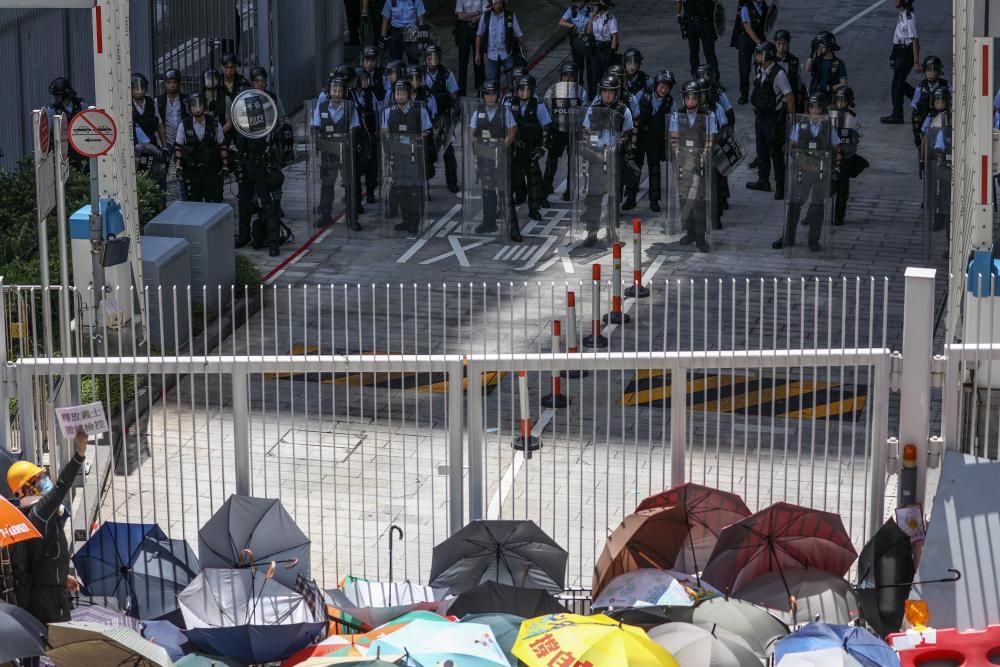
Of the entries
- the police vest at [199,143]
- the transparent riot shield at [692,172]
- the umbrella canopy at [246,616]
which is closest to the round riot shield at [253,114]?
the police vest at [199,143]

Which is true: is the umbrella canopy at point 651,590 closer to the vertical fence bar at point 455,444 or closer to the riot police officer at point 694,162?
the vertical fence bar at point 455,444

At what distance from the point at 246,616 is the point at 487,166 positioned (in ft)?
37.8

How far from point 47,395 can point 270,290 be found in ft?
23.9

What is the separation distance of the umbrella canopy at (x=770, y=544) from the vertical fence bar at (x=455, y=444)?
161cm

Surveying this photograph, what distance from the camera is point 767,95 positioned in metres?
23.2

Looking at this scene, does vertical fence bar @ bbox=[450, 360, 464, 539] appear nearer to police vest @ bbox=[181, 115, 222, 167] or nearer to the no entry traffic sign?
the no entry traffic sign

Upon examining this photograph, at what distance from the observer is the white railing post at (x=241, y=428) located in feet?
38.6

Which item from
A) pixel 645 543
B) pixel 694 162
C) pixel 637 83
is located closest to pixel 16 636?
pixel 645 543

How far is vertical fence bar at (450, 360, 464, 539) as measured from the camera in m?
11.8

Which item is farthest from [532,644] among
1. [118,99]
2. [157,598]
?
[118,99]

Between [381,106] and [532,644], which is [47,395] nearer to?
[532,644]

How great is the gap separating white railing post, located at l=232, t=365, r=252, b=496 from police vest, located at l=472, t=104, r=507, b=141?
33.8 ft

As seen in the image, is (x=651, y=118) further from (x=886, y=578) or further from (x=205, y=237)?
(x=886, y=578)

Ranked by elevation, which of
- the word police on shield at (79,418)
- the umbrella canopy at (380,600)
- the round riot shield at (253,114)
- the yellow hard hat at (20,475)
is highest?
the round riot shield at (253,114)
